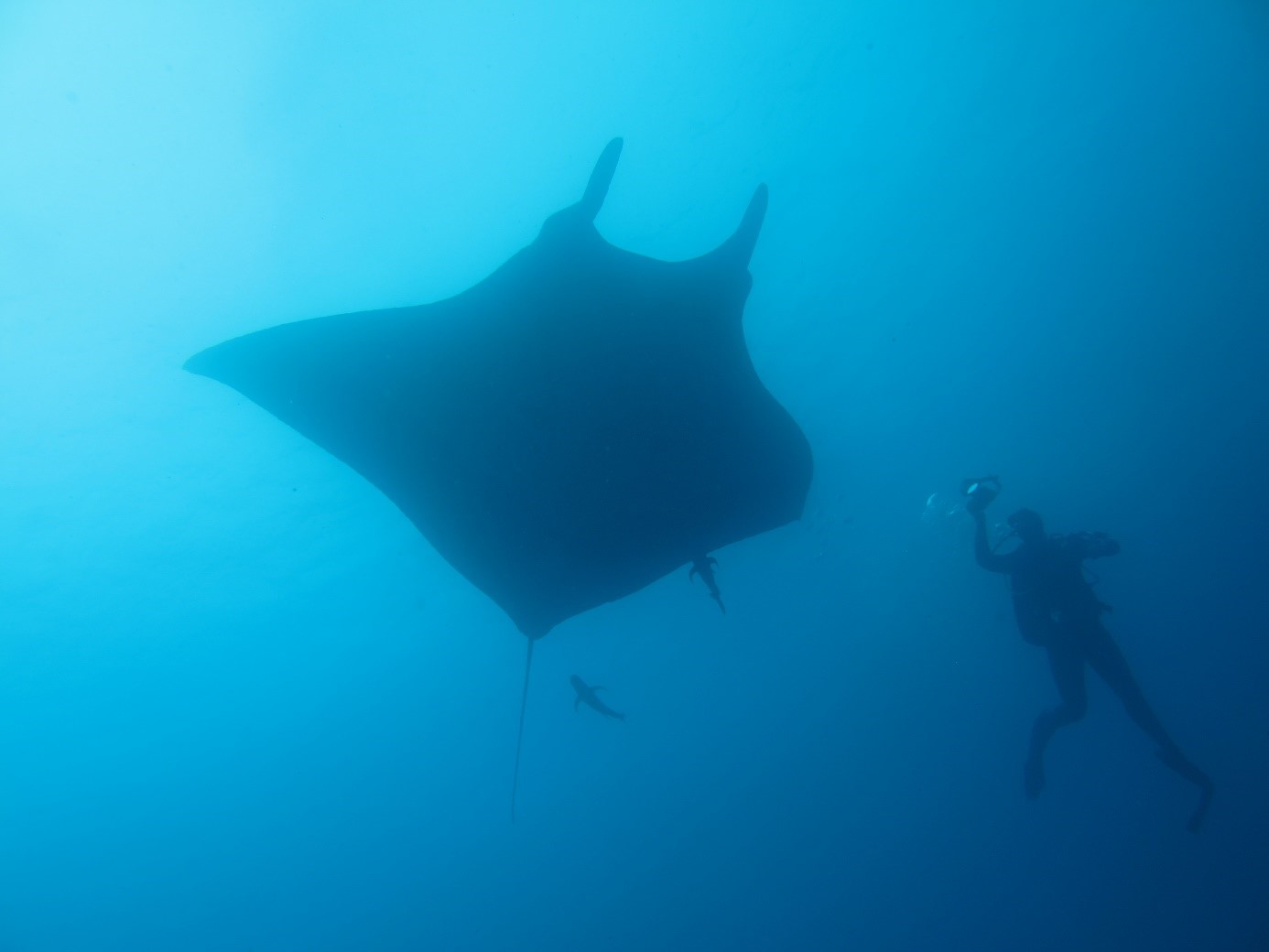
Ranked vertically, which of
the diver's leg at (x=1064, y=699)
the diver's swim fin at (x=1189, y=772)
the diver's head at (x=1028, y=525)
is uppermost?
the diver's head at (x=1028, y=525)

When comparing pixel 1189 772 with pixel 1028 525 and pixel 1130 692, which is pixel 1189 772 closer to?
pixel 1130 692

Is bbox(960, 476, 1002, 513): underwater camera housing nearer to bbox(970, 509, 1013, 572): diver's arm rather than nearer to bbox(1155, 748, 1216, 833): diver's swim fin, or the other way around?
bbox(970, 509, 1013, 572): diver's arm

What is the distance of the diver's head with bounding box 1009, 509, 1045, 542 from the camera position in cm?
592

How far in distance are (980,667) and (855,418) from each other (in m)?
7.79

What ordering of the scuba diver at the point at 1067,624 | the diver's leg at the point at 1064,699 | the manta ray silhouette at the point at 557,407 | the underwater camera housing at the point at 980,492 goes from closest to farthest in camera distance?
the manta ray silhouette at the point at 557,407
the underwater camera housing at the point at 980,492
the scuba diver at the point at 1067,624
the diver's leg at the point at 1064,699

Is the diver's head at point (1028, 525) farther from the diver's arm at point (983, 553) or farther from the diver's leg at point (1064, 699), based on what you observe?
the diver's leg at point (1064, 699)

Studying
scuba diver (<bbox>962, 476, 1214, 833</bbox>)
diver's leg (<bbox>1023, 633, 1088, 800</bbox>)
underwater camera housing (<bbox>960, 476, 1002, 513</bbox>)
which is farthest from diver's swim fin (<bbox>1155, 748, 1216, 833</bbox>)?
underwater camera housing (<bbox>960, 476, 1002, 513</bbox>)

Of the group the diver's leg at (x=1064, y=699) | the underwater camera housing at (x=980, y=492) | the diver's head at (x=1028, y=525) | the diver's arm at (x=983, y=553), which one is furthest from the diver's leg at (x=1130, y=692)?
the underwater camera housing at (x=980, y=492)

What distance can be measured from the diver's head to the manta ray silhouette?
3936mm

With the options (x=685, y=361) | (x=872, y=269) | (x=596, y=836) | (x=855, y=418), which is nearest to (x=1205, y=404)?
(x=855, y=418)

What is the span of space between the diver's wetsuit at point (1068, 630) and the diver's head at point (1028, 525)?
0.01 m

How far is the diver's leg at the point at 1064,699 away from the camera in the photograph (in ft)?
20.0

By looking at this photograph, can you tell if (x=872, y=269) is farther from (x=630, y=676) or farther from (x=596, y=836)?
(x=596, y=836)

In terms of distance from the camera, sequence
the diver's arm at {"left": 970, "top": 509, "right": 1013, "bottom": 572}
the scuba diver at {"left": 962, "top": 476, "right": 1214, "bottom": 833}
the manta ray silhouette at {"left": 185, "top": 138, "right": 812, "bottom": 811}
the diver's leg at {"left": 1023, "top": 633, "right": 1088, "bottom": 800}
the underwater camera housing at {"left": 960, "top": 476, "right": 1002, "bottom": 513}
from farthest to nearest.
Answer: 1. the diver's leg at {"left": 1023, "top": 633, "right": 1088, "bottom": 800}
2. the scuba diver at {"left": 962, "top": 476, "right": 1214, "bottom": 833}
3. the diver's arm at {"left": 970, "top": 509, "right": 1013, "bottom": 572}
4. the underwater camera housing at {"left": 960, "top": 476, "right": 1002, "bottom": 513}
5. the manta ray silhouette at {"left": 185, "top": 138, "right": 812, "bottom": 811}
